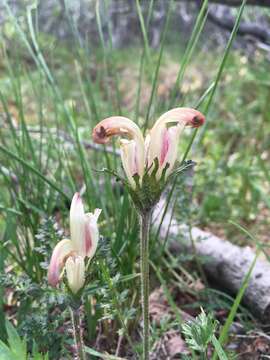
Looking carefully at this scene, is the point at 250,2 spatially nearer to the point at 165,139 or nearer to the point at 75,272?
the point at 165,139

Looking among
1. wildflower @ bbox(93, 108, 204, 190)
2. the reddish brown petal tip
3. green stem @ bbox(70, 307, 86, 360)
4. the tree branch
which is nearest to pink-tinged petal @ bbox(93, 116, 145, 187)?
wildflower @ bbox(93, 108, 204, 190)

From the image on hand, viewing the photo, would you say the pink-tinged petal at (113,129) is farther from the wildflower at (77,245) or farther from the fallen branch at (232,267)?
the fallen branch at (232,267)

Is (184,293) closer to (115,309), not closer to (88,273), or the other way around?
(115,309)

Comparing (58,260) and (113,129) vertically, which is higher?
(113,129)

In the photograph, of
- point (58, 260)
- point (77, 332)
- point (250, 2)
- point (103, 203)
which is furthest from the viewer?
point (250, 2)

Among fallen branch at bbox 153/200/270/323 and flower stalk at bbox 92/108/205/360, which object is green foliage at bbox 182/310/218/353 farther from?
fallen branch at bbox 153/200/270/323

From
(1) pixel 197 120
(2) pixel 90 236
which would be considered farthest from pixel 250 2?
(2) pixel 90 236

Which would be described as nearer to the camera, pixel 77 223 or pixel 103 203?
pixel 77 223
